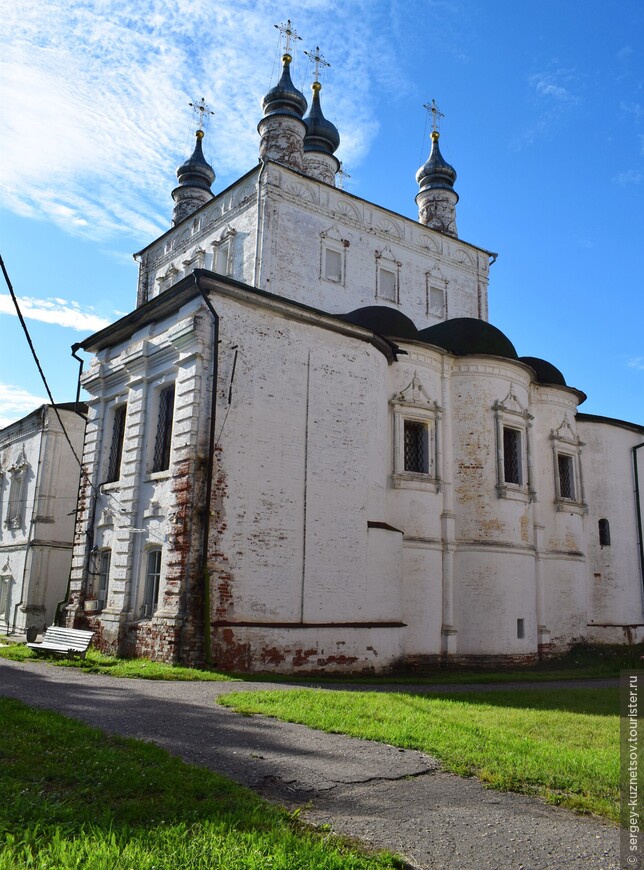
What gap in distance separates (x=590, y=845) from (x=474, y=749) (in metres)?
2.44

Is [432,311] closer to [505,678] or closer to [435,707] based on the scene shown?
[505,678]

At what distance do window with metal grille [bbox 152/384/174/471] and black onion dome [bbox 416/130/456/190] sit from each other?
58.8 feet

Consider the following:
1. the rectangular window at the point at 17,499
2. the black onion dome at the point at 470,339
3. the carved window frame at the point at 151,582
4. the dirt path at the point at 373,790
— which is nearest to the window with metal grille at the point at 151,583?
the carved window frame at the point at 151,582

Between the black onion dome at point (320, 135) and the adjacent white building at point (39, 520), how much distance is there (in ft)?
42.5

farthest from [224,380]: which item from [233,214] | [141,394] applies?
[233,214]

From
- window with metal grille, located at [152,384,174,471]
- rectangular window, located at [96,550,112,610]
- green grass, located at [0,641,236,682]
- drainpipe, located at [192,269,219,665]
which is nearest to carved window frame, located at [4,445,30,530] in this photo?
rectangular window, located at [96,550,112,610]

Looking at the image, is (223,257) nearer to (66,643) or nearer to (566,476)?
(566,476)

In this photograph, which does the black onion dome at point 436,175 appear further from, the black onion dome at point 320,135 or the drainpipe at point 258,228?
the drainpipe at point 258,228

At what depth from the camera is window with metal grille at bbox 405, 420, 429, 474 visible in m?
19.5

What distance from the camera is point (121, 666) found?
13.3 m

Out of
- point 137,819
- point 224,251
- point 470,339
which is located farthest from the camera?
point 224,251

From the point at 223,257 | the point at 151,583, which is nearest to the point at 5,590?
the point at 151,583

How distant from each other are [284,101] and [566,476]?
15478 mm

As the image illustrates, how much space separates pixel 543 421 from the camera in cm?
2269
